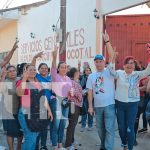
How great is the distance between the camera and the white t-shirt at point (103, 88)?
6.08 meters

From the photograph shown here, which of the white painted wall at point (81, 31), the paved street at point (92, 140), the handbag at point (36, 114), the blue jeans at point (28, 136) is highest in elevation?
the white painted wall at point (81, 31)

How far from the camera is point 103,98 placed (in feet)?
19.9

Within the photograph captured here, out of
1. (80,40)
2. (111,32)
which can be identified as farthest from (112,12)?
(80,40)

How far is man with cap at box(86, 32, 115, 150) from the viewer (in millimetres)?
6082

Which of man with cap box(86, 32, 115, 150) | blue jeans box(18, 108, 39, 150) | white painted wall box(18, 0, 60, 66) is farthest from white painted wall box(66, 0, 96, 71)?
blue jeans box(18, 108, 39, 150)

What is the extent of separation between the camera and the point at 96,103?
618cm

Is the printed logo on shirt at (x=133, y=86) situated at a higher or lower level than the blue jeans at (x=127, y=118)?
higher

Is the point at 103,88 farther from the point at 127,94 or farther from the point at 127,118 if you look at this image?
the point at 127,118

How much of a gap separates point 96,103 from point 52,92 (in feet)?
2.63

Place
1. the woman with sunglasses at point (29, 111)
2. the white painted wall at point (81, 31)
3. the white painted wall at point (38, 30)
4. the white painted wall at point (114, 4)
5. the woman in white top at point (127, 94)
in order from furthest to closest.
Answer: the white painted wall at point (38, 30)
the white painted wall at point (81, 31)
the white painted wall at point (114, 4)
the woman in white top at point (127, 94)
the woman with sunglasses at point (29, 111)

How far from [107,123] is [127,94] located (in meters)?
0.61

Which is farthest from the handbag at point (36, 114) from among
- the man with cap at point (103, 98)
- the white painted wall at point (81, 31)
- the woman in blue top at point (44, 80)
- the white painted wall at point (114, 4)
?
the white painted wall at point (81, 31)

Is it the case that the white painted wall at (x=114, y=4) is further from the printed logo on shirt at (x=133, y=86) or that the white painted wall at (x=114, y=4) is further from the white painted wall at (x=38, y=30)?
the printed logo on shirt at (x=133, y=86)

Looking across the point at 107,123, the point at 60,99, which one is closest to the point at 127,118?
the point at 107,123
